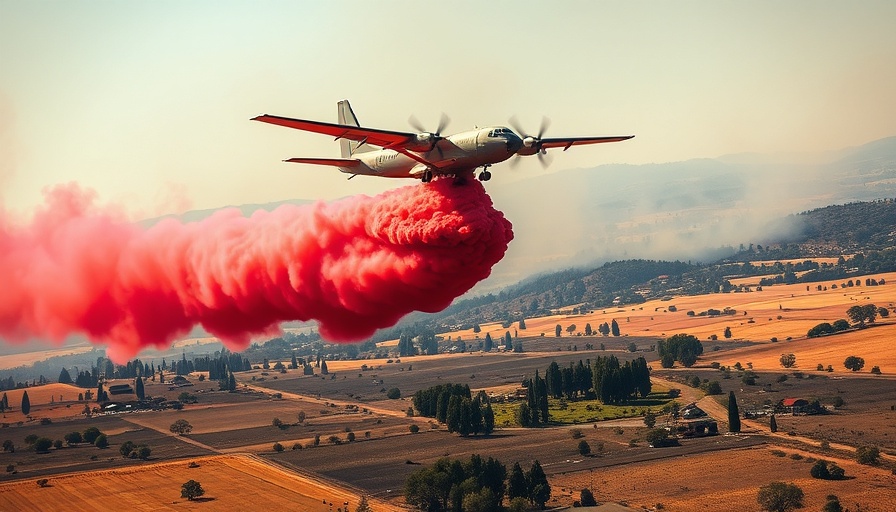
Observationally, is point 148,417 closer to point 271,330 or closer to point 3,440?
point 3,440

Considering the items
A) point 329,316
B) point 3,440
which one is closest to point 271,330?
point 329,316

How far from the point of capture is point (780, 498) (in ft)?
286

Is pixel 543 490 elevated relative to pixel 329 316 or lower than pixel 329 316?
lower

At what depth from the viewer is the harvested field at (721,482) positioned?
89688 millimetres

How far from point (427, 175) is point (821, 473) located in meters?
61.9

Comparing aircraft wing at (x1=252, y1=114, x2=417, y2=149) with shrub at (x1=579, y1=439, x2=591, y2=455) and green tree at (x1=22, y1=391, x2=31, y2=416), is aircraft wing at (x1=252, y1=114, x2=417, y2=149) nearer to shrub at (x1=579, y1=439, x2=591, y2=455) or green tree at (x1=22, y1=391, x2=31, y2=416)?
shrub at (x1=579, y1=439, x2=591, y2=455)

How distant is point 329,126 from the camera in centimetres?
5141

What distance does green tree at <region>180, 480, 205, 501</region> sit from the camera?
100m

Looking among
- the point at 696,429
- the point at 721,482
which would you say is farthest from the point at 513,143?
the point at 696,429

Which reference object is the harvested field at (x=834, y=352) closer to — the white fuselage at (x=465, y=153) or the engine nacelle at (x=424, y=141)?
the white fuselage at (x=465, y=153)

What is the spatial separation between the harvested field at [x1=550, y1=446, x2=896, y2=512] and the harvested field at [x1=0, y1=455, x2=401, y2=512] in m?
22.0

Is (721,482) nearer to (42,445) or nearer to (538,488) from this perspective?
(538,488)

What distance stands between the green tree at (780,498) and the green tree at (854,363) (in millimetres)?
79826

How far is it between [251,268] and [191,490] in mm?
42856
